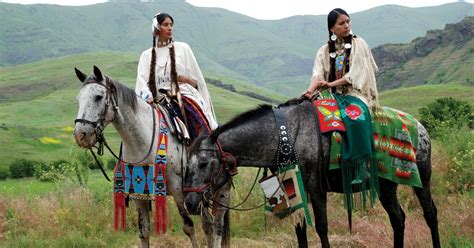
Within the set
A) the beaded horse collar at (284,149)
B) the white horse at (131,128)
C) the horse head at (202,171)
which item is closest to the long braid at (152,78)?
the white horse at (131,128)

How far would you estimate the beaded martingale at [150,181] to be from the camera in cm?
522

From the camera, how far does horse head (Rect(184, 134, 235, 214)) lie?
14.4ft

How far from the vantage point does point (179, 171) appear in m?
5.38

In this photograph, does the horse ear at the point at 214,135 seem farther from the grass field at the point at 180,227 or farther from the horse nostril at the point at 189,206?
the grass field at the point at 180,227

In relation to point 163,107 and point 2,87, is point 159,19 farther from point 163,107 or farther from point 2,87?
point 2,87

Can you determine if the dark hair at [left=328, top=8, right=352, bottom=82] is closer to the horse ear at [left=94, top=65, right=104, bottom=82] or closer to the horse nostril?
the horse nostril

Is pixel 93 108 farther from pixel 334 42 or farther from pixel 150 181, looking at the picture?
pixel 334 42

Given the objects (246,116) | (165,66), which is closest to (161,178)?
(246,116)

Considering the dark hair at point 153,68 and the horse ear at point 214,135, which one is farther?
the dark hair at point 153,68

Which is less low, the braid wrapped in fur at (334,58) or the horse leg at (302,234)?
the braid wrapped in fur at (334,58)

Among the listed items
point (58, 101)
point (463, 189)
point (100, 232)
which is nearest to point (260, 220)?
point (100, 232)

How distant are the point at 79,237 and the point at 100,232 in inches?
22.1

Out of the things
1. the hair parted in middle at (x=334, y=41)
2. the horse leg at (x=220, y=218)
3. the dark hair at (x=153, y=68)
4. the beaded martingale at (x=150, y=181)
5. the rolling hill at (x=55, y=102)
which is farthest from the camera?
the rolling hill at (x=55, y=102)

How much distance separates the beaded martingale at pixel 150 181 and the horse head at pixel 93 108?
0.67 m
